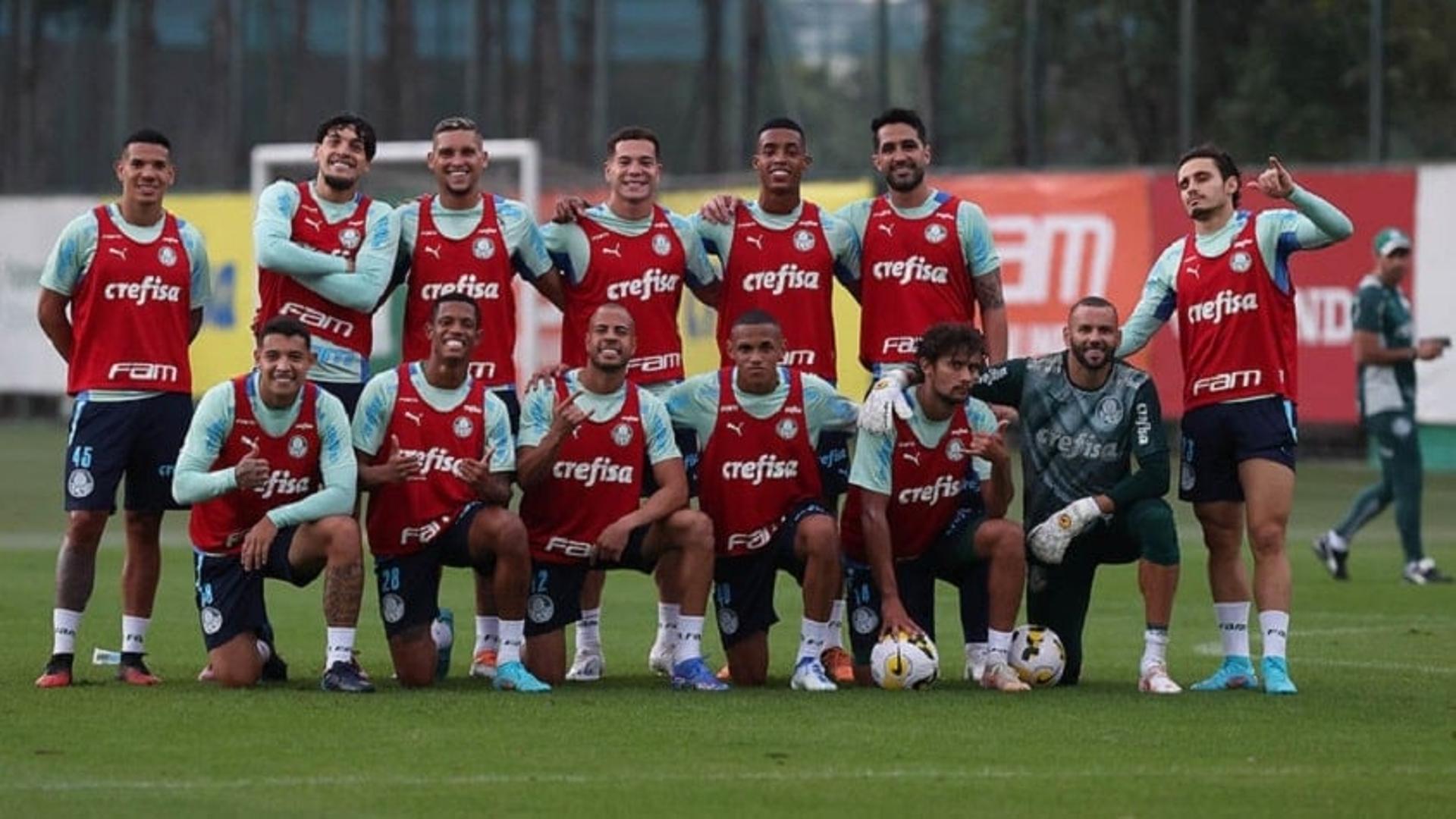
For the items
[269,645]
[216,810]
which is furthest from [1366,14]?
[216,810]

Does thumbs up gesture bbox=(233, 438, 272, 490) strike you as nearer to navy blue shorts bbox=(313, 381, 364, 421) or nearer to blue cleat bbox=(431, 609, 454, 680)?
navy blue shorts bbox=(313, 381, 364, 421)

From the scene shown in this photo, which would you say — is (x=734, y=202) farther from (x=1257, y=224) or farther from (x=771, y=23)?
(x=771, y=23)

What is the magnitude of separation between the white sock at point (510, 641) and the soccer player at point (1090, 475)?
6.91 ft

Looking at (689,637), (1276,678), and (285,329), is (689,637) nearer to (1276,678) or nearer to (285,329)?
(285,329)

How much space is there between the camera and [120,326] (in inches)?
485

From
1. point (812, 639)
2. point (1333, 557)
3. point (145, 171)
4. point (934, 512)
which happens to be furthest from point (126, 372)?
point (1333, 557)

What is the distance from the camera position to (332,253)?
12438 mm

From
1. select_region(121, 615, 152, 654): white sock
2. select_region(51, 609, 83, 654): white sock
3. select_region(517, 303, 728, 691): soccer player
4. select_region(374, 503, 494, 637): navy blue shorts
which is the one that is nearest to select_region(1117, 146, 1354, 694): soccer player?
select_region(517, 303, 728, 691): soccer player

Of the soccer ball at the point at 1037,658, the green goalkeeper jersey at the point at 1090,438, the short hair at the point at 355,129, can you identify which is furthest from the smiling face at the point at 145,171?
the soccer ball at the point at 1037,658

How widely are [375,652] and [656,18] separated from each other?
24.4 m

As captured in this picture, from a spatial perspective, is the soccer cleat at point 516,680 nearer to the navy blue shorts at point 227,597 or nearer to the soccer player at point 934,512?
the navy blue shorts at point 227,597

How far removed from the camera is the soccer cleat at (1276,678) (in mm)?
11781

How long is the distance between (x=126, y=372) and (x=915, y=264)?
11.1 feet

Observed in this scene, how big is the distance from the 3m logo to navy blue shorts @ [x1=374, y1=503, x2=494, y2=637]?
1206 mm
